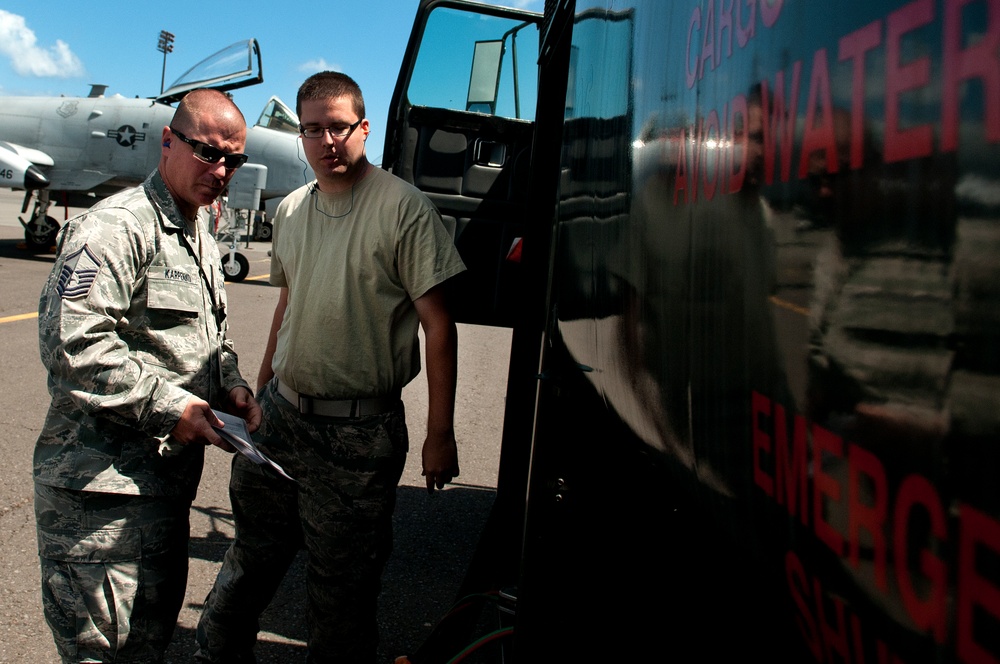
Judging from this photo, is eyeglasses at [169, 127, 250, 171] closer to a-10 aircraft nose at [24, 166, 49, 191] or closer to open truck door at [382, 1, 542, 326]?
open truck door at [382, 1, 542, 326]

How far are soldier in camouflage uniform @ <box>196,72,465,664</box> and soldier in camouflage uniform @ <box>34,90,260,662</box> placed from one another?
32 centimetres

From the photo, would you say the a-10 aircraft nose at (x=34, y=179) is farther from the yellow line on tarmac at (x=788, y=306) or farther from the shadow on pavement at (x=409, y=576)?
the yellow line on tarmac at (x=788, y=306)

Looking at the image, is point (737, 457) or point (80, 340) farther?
point (80, 340)

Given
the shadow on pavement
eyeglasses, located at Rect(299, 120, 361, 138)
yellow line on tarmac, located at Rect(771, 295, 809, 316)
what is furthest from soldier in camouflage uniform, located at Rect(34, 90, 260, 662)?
yellow line on tarmac, located at Rect(771, 295, 809, 316)

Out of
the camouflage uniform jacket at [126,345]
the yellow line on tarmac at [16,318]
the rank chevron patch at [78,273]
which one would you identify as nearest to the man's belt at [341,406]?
the camouflage uniform jacket at [126,345]

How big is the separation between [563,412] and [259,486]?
1.23 m

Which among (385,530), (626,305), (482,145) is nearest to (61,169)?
(482,145)

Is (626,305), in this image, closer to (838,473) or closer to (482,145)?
(838,473)

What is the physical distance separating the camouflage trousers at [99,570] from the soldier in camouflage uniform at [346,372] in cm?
51

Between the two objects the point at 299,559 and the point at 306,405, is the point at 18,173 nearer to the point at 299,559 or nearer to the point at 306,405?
the point at 299,559

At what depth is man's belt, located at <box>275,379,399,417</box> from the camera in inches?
99.7

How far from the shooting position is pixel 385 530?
2607mm

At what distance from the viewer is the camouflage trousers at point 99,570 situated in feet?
6.76

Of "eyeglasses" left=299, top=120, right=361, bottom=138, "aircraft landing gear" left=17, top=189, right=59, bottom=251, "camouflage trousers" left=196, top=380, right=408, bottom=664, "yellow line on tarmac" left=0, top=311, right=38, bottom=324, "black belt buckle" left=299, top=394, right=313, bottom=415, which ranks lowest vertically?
"camouflage trousers" left=196, top=380, right=408, bottom=664
